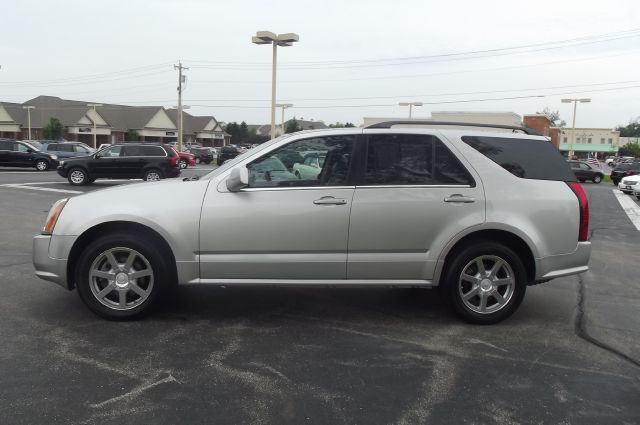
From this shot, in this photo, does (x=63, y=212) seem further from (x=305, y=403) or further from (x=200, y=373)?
(x=305, y=403)

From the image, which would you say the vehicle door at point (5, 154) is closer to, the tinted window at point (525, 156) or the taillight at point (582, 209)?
the tinted window at point (525, 156)

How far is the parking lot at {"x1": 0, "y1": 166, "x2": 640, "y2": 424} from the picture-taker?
326 cm

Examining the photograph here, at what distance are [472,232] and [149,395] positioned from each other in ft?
9.65

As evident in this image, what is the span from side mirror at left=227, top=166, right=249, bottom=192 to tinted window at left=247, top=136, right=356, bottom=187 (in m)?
0.16

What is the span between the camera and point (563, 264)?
193 inches

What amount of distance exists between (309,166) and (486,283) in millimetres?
1907

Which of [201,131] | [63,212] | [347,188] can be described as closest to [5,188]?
[63,212]

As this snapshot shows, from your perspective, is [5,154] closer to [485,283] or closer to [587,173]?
[485,283]

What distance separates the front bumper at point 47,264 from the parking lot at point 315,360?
1.34ft

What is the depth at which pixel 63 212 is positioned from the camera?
15.4ft

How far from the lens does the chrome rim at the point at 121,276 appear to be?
15.3ft

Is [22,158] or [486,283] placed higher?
[22,158]

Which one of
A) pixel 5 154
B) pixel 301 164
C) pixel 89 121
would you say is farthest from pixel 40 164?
pixel 89 121

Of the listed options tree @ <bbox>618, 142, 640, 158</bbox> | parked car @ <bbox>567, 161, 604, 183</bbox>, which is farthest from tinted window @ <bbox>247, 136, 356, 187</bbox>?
tree @ <bbox>618, 142, 640, 158</bbox>
